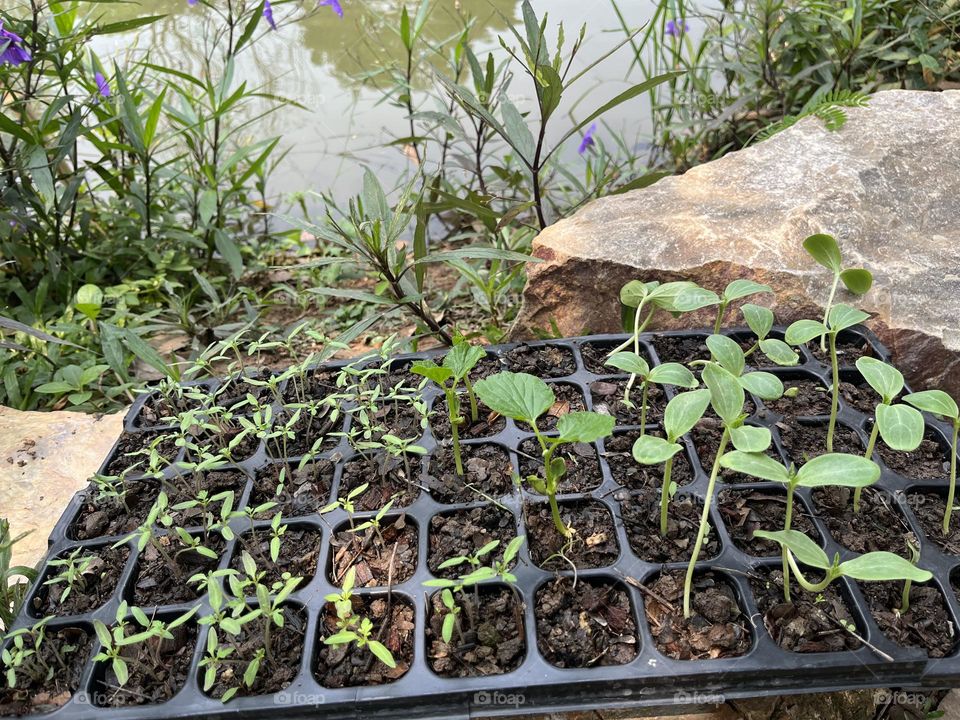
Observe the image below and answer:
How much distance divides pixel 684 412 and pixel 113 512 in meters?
1.00

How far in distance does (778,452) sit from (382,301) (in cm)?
89

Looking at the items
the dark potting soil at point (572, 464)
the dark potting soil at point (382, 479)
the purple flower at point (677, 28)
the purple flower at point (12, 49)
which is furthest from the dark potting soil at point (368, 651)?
the purple flower at point (677, 28)

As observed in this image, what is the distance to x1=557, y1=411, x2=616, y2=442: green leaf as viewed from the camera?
105 centimetres

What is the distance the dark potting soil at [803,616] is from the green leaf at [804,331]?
408mm

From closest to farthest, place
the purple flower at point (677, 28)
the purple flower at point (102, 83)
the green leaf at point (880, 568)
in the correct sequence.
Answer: the green leaf at point (880, 568) → the purple flower at point (102, 83) → the purple flower at point (677, 28)

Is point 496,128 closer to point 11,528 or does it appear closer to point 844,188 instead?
point 844,188

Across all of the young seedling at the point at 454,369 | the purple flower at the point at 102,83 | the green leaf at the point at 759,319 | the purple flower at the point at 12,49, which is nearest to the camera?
the young seedling at the point at 454,369

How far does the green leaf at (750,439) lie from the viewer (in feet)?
3.34

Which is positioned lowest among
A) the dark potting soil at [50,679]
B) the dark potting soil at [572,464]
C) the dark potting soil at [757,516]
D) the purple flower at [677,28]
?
the dark potting soil at [757,516]

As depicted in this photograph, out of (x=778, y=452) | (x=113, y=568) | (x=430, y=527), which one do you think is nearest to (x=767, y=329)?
(x=778, y=452)

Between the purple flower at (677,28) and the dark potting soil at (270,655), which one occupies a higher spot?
the purple flower at (677,28)

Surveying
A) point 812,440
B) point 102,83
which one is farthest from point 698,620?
point 102,83

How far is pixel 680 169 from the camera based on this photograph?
9.39ft

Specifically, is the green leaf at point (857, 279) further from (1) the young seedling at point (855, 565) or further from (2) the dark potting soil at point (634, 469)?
(1) the young seedling at point (855, 565)
